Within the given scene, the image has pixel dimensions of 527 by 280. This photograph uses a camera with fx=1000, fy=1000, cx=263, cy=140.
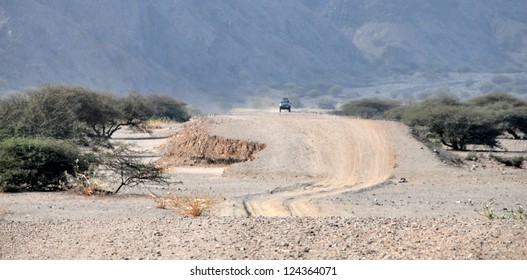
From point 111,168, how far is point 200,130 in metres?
13.6

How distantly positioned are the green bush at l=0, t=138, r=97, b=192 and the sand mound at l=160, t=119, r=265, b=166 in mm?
9143

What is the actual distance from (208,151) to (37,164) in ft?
39.8

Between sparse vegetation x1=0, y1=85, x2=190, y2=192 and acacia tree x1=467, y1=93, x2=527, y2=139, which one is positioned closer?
sparse vegetation x1=0, y1=85, x2=190, y2=192

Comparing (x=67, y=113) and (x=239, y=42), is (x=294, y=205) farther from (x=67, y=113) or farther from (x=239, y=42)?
(x=239, y=42)

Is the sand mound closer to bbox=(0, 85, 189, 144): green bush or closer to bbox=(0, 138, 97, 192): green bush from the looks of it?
bbox=(0, 85, 189, 144): green bush

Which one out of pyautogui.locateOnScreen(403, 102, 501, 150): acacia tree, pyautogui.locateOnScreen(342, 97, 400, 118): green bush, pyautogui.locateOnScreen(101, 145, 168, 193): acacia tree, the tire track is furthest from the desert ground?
pyautogui.locateOnScreen(342, 97, 400, 118): green bush

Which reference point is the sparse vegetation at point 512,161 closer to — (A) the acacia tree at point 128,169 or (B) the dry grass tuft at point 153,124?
(A) the acacia tree at point 128,169

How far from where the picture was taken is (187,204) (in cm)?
Answer: 2000

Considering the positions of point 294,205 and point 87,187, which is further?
point 87,187

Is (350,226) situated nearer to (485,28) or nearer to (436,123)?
(436,123)

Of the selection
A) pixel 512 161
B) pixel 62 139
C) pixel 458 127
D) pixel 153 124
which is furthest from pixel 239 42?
pixel 62 139

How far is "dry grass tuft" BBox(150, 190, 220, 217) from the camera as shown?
750 inches

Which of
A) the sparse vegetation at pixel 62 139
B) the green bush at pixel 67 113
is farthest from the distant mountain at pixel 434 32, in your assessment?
the sparse vegetation at pixel 62 139
